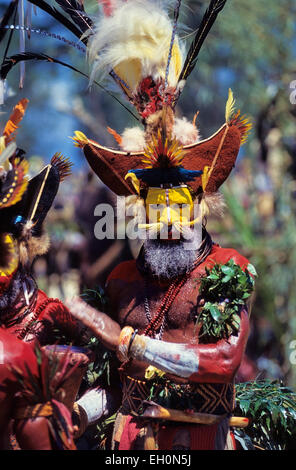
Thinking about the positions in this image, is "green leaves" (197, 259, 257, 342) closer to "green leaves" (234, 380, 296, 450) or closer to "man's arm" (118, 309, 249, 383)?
"man's arm" (118, 309, 249, 383)

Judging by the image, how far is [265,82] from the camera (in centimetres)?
829

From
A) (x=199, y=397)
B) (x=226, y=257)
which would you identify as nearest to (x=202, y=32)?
(x=226, y=257)

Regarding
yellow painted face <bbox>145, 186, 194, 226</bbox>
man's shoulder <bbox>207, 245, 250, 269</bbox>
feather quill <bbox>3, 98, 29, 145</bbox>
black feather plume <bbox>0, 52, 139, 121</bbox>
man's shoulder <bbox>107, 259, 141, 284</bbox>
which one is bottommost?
man's shoulder <bbox>107, 259, 141, 284</bbox>

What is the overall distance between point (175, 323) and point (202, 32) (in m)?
1.53

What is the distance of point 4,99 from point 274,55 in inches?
207

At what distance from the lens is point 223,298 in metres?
2.82

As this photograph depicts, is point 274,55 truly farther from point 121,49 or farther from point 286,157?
point 121,49

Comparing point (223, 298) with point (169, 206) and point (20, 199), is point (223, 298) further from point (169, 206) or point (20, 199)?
point (20, 199)

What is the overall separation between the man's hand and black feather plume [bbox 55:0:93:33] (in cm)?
150

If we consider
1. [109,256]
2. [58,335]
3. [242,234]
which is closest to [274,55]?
[242,234]

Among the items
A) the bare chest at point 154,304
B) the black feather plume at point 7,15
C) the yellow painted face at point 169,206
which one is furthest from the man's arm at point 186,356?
the black feather plume at point 7,15

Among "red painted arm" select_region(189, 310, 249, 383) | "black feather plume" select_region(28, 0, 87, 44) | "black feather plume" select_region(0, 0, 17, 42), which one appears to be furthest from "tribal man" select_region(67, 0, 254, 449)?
"black feather plume" select_region(0, 0, 17, 42)

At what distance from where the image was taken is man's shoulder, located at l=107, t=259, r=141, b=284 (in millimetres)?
3154

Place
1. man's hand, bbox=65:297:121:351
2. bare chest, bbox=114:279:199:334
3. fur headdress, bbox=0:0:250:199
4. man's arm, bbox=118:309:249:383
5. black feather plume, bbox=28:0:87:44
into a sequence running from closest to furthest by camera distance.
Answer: man's arm, bbox=118:309:249:383 → man's hand, bbox=65:297:121:351 → bare chest, bbox=114:279:199:334 → fur headdress, bbox=0:0:250:199 → black feather plume, bbox=28:0:87:44
